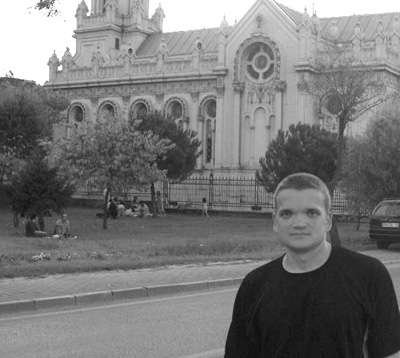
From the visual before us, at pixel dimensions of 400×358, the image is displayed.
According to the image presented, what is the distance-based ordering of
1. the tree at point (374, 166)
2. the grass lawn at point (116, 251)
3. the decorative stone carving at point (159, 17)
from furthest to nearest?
the decorative stone carving at point (159, 17), the tree at point (374, 166), the grass lawn at point (116, 251)

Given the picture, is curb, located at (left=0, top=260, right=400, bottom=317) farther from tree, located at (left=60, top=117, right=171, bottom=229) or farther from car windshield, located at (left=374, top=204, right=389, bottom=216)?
tree, located at (left=60, top=117, right=171, bottom=229)

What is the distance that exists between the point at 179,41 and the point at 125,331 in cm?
7402

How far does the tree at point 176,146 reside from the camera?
5431cm

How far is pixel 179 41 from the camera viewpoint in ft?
271

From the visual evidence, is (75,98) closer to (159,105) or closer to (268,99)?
(159,105)

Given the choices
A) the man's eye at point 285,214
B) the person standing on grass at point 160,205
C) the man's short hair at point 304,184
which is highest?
the man's short hair at point 304,184

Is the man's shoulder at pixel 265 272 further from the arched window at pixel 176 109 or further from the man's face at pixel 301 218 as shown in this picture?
the arched window at pixel 176 109

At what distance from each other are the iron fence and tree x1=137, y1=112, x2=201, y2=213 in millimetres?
2181

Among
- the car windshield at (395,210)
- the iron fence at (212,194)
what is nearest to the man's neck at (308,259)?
the car windshield at (395,210)

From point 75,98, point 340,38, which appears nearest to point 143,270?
point 340,38

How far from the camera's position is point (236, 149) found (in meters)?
68.6

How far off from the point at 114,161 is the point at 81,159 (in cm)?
151

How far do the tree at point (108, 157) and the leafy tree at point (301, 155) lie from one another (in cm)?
1368

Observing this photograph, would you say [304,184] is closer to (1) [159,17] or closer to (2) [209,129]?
(2) [209,129]
